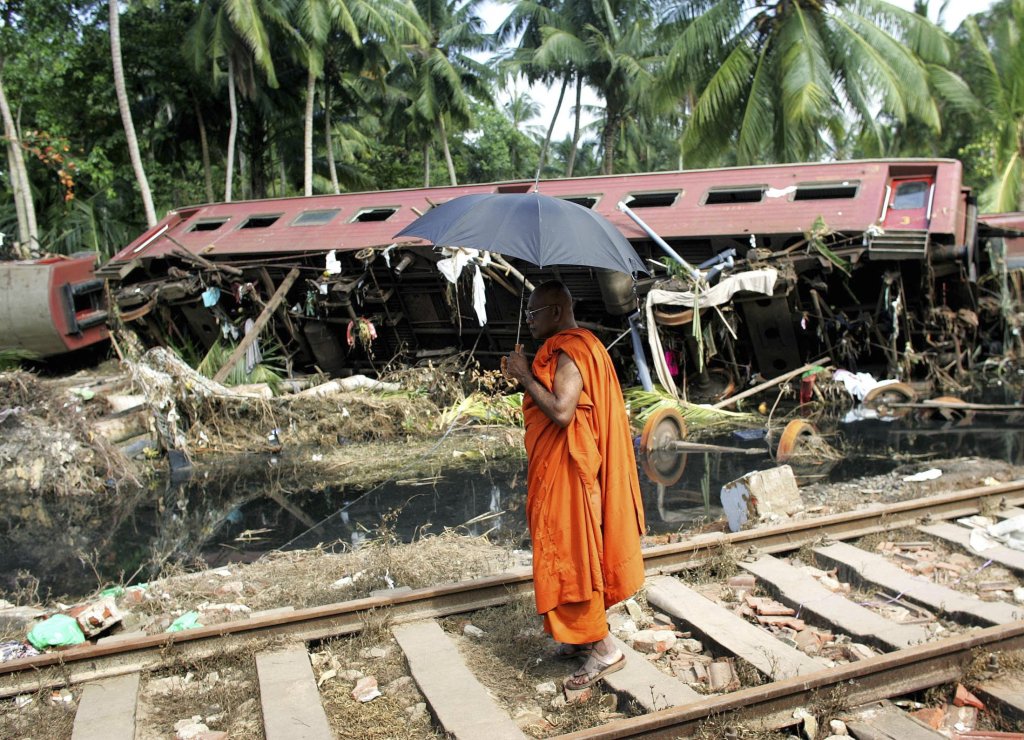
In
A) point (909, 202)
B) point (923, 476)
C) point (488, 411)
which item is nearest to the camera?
point (923, 476)

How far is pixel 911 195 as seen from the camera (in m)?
10.9

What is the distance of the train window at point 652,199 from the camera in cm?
1203

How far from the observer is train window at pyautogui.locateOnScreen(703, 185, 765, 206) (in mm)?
11562

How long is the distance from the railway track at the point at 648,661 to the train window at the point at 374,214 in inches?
363

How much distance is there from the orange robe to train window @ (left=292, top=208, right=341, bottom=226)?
10.5 metres

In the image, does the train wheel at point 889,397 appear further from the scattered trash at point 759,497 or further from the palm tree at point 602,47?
the palm tree at point 602,47

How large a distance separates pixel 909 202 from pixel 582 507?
901 cm

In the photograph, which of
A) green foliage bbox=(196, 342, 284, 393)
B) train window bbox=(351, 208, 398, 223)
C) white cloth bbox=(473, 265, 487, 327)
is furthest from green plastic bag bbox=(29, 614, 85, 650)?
train window bbox=(351, 208, 398, 223)

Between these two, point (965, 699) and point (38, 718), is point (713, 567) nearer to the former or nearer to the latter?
point (965, 699)

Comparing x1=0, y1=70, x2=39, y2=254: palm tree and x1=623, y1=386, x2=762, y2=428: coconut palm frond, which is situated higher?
x1=0, y1=70, x2=39, y2=254: palm tree

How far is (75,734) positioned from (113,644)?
60 cm

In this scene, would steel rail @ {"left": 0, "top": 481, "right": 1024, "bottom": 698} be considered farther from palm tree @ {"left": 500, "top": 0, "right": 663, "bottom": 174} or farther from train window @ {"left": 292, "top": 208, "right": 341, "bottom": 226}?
palm tree @ {"left": 500, "top": 0, "right": 663, "bottom": 174}

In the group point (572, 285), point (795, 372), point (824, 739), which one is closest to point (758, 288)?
point (795, 372)

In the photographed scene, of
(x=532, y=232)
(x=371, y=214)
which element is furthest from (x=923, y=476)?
(x=371, y=214)
